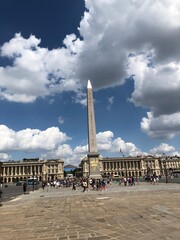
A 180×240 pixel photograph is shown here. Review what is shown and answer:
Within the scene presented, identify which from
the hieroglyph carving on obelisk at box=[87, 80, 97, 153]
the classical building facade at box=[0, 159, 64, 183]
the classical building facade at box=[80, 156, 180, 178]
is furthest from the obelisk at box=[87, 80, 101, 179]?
the classical building facade at box=[80, 156, 180, 178]

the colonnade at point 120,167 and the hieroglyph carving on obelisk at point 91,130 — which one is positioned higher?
the hieroglyph carving on obelisk at point 91,130

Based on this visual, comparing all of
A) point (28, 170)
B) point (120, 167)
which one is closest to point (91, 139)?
point (28, 170)

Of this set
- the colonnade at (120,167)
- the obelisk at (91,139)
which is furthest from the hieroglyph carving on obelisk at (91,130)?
the colonnade at (120,167)

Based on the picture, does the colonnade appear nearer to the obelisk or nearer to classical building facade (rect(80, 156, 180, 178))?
classical building facade (rect(80, 156, 180, 178))

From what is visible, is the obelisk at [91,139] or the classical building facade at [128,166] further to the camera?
the classical building facade at [128,166]

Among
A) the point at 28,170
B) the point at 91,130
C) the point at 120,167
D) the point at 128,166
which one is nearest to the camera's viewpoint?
the point at 91,130

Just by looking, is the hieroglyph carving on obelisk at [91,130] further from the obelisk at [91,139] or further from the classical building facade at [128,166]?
the classical building facade at [128,166]

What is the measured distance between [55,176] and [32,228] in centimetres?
16189

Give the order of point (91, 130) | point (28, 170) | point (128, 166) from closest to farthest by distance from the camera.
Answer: point (91, 130) < point (28, 170) < point (128, 166)

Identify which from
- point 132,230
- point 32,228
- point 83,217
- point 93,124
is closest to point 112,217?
point 83,217

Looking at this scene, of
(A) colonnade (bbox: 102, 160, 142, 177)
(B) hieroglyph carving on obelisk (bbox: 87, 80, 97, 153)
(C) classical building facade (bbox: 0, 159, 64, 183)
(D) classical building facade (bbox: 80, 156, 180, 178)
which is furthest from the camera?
(A) colonnade (bbox: 102, 160, 142, 177)

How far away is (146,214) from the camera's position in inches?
435

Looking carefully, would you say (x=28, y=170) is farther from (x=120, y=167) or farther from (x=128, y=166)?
(x=128, y=166)

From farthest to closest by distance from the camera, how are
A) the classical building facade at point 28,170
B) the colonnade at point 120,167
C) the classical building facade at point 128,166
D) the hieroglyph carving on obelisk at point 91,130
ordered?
the colonnade at point 120,167, the classical building facade at point 128,166, the classical building facade at point 28,170, the hieroglyph carving on obelisk at point 91,130
